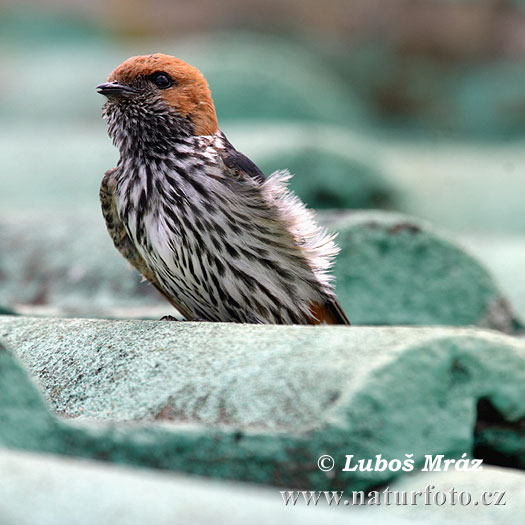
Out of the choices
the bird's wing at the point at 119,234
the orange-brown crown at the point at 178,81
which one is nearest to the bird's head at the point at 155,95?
the orange-brown crown at the point at 178,81

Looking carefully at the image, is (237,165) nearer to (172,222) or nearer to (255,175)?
(255,175)

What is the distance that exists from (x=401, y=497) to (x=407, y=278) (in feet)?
6.12

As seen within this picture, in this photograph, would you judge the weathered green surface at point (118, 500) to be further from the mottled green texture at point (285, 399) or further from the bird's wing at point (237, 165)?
the bird's wing at point (237, 165)

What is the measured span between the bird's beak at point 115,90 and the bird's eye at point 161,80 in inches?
2.7

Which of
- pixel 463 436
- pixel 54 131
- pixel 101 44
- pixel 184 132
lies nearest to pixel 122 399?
pixel 463 436

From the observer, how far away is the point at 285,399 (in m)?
1.68

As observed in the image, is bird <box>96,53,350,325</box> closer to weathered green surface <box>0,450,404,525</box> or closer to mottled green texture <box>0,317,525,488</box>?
mottled green texture <box>0,317,525,488</box>

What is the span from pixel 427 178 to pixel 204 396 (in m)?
5.46

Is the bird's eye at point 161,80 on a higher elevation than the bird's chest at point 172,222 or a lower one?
higher

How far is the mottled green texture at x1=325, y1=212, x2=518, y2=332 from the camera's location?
336cm

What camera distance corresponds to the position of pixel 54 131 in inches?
306

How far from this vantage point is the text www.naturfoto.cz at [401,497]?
1.61 metres

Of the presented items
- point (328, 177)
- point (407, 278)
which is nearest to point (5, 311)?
point (407, 278)

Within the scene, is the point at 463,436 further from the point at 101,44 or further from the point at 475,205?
the point at 101,44
